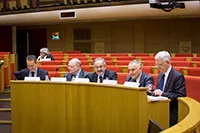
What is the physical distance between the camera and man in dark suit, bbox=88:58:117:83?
4.27 metres

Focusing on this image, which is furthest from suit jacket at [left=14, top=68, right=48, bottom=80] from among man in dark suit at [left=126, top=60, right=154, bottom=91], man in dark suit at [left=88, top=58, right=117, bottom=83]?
man in dark suit at [left=126, top=60, right=154, bottom=91]

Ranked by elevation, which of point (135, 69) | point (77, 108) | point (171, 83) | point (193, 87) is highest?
point (135, 69)

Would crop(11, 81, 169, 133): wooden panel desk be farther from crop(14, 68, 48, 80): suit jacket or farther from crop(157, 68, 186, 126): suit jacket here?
crop(14, 68, 48, 80): suit jacket

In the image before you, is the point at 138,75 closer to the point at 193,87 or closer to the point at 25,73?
the point at 193,87

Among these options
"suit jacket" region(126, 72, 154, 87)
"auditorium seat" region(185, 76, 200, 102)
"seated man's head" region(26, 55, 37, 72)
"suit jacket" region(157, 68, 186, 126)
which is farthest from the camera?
"seated man's head" region(26, 55, 37, 72)

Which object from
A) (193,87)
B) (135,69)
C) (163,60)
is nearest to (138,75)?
(135,69)

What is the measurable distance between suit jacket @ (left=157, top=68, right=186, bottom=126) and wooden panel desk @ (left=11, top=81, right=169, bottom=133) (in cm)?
60

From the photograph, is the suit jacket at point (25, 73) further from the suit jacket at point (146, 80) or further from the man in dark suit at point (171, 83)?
the man in dark suit at point (171, 83)

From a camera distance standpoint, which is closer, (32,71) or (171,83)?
(171,83)

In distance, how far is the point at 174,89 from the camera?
3.38 meters

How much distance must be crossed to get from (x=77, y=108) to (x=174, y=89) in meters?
0.96

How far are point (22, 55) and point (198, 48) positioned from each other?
7.86m

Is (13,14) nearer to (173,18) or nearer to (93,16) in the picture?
(93,16)

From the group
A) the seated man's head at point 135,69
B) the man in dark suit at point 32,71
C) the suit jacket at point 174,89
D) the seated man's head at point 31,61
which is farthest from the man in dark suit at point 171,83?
the seated man's head at point 31,61
